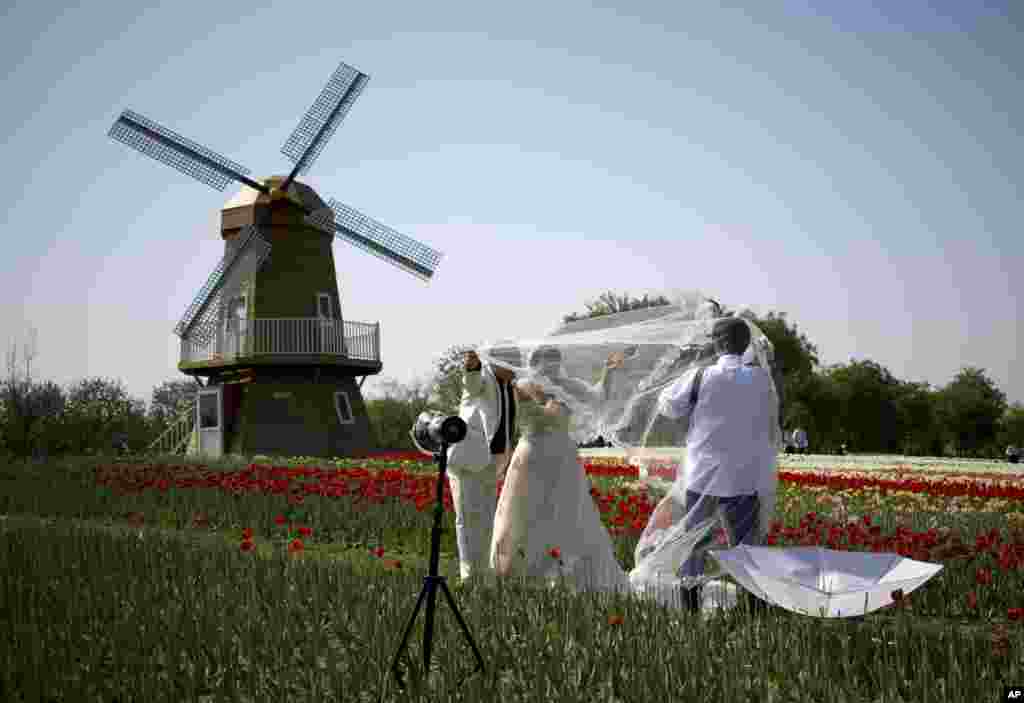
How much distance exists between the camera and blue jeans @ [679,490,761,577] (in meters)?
6.20

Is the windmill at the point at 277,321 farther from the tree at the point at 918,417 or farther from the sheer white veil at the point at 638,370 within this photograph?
the tree at the point at 918,417

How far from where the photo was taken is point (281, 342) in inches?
1057

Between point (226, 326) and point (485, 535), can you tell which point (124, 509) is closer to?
point (485, 535)

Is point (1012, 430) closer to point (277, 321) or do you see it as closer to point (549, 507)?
point (277, 321)

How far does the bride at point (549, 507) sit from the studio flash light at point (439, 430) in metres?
2.19

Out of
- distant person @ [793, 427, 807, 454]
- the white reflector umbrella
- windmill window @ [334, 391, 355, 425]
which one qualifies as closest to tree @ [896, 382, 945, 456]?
distant person @ [793, 427, 807, 454]

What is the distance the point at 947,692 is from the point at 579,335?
3.99 metres

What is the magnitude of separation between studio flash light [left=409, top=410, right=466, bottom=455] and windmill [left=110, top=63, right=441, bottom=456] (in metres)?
22.1

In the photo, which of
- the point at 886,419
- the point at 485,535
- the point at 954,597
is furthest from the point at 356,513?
the point at 886,419

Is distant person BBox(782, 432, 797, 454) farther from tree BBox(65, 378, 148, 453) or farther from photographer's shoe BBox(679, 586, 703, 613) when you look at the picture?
photographer's shoe BBox(679, 586, 703, 613)

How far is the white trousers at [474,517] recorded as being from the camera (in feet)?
24.9

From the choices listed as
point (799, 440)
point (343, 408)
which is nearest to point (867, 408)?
point (799, 440)

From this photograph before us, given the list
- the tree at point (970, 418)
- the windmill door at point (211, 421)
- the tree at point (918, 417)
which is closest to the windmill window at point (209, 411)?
the windmill door at point (211, 421)

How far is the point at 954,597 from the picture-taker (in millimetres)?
7441
